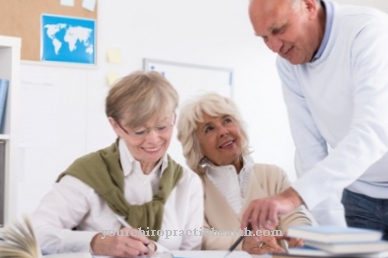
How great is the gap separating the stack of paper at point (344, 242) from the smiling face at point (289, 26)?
26.3 inches

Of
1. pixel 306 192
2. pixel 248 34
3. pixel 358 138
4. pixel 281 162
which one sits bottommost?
pixel 281 162

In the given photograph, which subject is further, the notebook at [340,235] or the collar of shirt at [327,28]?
the collar of shirt at [327,28]

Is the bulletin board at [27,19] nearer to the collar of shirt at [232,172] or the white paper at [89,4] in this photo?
the white paper at [89,4]

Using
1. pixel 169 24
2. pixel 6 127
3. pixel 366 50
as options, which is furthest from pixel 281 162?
pixel 366 50

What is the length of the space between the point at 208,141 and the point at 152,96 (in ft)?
1.45

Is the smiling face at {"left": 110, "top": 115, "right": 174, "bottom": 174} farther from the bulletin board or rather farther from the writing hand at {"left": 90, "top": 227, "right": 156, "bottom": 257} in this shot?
the bulletin board

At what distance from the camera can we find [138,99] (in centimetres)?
165

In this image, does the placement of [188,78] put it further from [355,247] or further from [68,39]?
[355,247]

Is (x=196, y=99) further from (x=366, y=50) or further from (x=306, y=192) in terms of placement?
(x=306, y=192)

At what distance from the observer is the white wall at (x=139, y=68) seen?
3172mm

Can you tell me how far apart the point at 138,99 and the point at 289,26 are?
45 cm

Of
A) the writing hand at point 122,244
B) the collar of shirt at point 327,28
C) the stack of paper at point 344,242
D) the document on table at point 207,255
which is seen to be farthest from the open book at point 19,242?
the collar of shirt at point 327,28

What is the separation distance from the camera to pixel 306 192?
4.19ft

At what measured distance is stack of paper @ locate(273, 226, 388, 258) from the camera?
994 millimetres
